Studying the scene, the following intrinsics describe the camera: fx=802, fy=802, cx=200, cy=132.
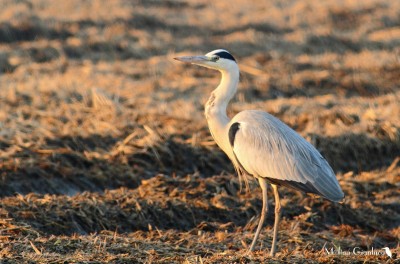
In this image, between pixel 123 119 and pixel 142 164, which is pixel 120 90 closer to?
pixel 123 119

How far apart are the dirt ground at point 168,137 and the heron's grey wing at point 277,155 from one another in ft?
1.79

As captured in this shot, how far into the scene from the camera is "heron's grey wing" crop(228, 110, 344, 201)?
A: 6.00 m

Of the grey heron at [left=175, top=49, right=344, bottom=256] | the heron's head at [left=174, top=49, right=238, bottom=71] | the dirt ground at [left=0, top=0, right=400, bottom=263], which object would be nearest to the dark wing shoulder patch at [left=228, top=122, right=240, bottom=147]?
the grey heron at [left=175, top=49, right=344, bottom=256]

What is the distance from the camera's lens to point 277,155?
20.1 ft

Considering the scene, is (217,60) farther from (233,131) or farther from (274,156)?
(274,156)

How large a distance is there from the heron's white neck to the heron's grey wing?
0.15 meters

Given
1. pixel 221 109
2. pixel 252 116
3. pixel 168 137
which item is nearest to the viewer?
pixel 252 116

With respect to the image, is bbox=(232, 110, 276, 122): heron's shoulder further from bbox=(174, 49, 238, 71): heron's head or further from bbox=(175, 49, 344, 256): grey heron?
bbox=(174, 49, 238, 71): heron's head

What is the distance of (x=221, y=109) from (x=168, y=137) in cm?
290

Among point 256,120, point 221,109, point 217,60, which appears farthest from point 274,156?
point 217,60

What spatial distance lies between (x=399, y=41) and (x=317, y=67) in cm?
316

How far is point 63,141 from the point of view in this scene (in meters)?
9.05

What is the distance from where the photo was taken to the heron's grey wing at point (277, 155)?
19.7ft

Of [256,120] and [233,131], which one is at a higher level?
[256,120]
